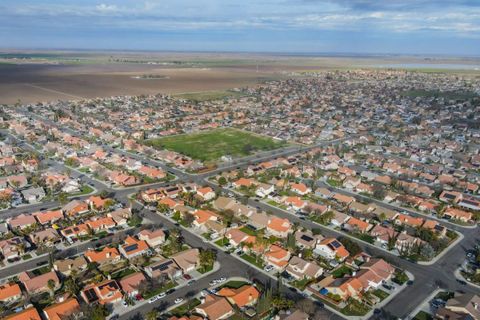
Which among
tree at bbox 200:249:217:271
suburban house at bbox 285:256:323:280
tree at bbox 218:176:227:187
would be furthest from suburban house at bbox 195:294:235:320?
tree at bbox 218:176:227:187

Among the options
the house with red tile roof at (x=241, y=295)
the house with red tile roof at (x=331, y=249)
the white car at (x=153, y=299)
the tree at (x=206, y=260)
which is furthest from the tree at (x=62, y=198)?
the house with red tile roof at (x=331, y=249)

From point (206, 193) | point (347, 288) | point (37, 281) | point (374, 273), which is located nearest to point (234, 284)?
point (347, 288)

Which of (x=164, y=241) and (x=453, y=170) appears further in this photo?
(x=453, y=170)

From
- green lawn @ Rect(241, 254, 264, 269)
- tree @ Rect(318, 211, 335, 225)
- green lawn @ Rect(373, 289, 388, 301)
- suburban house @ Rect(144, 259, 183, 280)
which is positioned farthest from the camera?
tree @ Rect(318, 211, 335, 225)

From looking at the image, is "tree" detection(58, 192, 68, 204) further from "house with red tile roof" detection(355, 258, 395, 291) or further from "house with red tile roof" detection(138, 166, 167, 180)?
"house with red tile roof" detection(355, 258, 395, 291)

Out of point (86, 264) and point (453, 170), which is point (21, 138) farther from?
point (453, 170)

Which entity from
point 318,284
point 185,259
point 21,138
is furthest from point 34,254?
point 21,138
